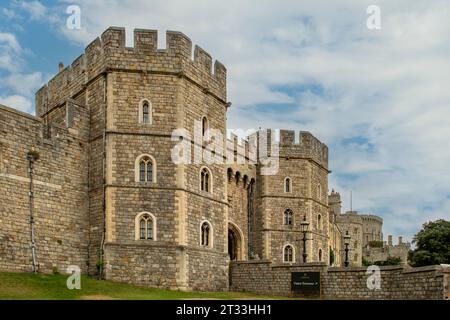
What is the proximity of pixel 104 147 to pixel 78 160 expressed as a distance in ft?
5.11

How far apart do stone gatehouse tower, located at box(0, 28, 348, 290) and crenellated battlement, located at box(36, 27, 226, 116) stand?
5 centimetres

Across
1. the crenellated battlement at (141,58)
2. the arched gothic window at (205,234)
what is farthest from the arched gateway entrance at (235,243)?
the crenellated battlement at (141,58)

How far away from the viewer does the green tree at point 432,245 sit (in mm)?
56844

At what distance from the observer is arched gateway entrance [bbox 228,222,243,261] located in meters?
40.0

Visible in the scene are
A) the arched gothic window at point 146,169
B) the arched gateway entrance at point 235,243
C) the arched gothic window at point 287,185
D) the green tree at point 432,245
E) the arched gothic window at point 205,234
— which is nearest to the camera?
the arched gothic window at point 146,169

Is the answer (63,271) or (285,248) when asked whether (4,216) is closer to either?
(63,271)

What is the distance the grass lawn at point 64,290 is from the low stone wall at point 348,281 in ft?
14.7
